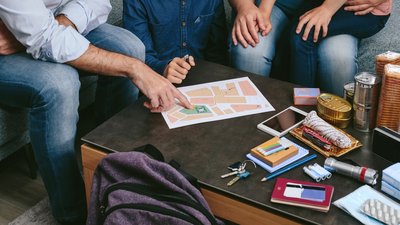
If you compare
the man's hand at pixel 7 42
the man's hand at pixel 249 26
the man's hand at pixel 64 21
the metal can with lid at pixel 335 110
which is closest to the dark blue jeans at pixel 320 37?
the man's hand at pixel 249 26

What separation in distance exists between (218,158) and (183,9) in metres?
0.81

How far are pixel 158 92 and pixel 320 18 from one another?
670mm

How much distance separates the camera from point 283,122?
1432 mm

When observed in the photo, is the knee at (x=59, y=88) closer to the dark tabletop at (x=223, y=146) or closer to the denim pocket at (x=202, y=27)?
the dark tabletop at (x=223, y=146)

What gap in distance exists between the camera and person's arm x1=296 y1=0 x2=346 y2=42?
5.90ft

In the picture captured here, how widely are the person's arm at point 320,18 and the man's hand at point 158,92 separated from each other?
56 centimetres

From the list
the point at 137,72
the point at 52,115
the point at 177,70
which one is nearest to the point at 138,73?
the point at 137,72

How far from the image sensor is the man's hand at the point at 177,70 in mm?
1614

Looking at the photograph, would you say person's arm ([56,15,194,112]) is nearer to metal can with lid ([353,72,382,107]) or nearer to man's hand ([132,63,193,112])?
man's hand ([132,63,193,112])

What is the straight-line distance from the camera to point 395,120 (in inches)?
54.0

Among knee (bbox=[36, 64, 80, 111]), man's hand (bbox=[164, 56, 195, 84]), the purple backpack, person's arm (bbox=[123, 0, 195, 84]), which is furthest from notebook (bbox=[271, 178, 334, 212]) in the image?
person's arm (bbox=[123, 0, 195, 84])

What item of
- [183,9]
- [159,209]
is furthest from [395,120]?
[183,9]

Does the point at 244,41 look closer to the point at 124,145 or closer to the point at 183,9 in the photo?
the point at 183,9

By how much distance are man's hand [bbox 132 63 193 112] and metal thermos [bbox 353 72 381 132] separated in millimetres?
456
